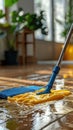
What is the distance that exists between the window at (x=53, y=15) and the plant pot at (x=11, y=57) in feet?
5.67

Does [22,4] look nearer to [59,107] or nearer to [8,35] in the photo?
[8,35]

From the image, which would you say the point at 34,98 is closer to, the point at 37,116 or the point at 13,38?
the point at 37,116

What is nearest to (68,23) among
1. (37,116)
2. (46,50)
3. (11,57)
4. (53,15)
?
(53,15)

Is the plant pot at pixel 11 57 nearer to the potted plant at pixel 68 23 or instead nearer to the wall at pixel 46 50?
the wall at pixel 46 50

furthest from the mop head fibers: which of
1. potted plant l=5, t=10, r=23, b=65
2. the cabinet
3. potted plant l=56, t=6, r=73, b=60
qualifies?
potted plant l=56, t=6, r=73, b=60

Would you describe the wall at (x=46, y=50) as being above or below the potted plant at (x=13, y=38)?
below

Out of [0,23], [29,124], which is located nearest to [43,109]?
[29,124]

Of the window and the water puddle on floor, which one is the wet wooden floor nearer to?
the water puddle on floor

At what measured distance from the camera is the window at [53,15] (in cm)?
679

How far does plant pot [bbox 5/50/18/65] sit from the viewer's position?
193 inches

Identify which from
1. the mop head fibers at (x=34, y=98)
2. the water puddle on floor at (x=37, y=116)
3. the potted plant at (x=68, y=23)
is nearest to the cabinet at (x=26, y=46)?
the potted plant at (x=68, y=23)

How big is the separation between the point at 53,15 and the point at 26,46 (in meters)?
1.82

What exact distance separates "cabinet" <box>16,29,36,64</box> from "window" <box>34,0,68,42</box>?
85cm

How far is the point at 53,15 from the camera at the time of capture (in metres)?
7.02
